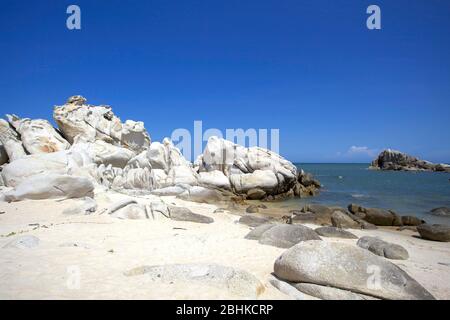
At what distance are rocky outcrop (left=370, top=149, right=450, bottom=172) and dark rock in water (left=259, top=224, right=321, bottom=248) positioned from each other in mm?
101392

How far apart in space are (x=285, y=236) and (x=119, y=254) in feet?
17.2

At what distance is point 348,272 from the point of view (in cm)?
632

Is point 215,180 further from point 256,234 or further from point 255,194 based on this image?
point 256,234

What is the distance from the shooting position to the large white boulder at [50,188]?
1669cm

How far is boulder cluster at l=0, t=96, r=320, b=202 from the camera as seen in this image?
24350mm

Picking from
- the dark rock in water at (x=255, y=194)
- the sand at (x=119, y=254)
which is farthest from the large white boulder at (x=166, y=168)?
the sand at (x=119, y=254)

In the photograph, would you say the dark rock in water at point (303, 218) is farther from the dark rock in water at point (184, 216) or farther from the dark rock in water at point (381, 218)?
the dark rock in water at point (184, 216)

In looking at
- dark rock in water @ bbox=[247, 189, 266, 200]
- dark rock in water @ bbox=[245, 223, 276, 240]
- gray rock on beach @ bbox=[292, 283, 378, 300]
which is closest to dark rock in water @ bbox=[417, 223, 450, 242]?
dark rock in water @ bbox=[245, 223, 276, 240]

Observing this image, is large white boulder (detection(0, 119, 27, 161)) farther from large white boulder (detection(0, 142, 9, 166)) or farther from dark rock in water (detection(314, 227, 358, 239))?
dark rock in water (detection(314, 227, 358, 239))

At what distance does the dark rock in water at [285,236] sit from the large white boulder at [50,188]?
1128 cm

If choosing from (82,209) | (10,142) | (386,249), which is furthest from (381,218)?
(10,142)
